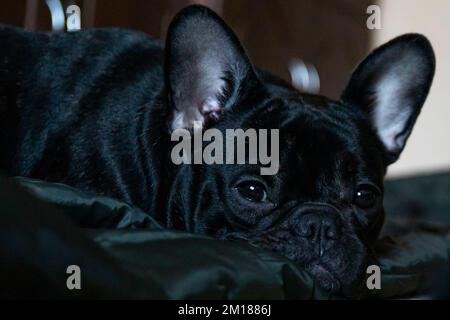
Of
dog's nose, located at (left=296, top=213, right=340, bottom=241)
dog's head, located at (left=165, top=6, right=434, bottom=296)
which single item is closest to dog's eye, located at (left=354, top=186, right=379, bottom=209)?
dog's head, located at (left=165, top=6, right=434, bottom=296)

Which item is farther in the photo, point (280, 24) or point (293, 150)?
point (280, 24)

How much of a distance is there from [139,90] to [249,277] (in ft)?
2.19

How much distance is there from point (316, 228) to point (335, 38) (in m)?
2.47

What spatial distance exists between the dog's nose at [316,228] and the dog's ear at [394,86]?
430 millimetres

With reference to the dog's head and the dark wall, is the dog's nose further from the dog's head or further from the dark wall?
the dark wall

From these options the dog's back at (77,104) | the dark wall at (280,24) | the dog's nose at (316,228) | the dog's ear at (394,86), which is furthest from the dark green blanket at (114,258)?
the dark wall at (280,24)

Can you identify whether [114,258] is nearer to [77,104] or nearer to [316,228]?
[316,228]

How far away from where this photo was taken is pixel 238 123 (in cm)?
130

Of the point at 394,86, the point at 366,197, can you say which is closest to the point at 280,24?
the point at 394,86

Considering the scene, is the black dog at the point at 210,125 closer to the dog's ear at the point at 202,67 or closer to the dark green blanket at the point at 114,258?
the dog's ear at the point at 202,67

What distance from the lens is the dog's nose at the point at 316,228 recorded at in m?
1.09

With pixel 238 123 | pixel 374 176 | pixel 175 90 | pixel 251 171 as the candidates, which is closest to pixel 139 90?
pixel 175 90

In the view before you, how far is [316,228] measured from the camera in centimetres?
109

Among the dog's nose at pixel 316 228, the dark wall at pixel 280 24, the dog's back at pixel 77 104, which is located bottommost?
the dog's nose at pixel 316 228
